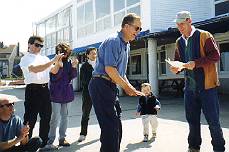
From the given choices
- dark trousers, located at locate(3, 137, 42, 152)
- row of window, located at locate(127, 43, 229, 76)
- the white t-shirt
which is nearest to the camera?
dark trousers, located at locate(3, 137, 42, 152)

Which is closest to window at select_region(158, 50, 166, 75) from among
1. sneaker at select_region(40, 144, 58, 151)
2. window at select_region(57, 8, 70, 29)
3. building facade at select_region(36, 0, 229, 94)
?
building facade at select_region(36, 0, 229, 94)

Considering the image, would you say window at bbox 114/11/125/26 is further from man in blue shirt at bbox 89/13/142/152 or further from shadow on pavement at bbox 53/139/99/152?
man in blue shirt at bbox 89/13/142/152

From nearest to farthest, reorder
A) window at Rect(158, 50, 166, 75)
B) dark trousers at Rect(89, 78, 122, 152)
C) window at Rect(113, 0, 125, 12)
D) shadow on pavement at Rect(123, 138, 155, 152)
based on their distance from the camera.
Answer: dark trousers at Rect(89, 78, 122, 152), shadow on pavement at Rect(123, 138, 155, 152), window at Rect(113, 0, 125, 12), window at Rect(158, 50, 166, 75)

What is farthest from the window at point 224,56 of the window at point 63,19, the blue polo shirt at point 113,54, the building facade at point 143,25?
the blue polo shirt at point 113,54

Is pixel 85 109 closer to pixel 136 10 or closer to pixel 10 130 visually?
pixel 10 130

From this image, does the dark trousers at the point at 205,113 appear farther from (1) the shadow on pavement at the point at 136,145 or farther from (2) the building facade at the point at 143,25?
(2) the building facade at the point at 143,25

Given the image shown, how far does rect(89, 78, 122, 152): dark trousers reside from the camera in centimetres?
441

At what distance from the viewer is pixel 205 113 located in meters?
5.40

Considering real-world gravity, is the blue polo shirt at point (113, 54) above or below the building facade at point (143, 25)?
below

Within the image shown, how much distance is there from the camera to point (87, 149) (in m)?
6.80

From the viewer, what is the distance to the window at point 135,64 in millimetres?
26109

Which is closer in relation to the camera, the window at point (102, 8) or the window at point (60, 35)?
the window at point (102, 8)

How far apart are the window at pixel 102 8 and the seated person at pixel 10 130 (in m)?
18.7

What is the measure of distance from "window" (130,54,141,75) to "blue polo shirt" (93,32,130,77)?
21544 millimetres
